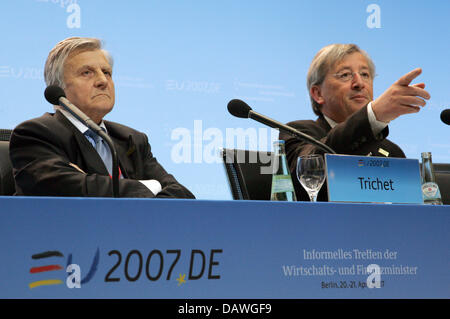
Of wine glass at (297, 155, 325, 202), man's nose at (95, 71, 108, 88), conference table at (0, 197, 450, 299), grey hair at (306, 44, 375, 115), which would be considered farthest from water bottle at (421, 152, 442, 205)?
man's nose at (95, 71, 108, 88)

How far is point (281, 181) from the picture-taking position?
55.8 inches

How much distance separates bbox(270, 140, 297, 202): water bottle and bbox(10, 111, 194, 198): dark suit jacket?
432 mm

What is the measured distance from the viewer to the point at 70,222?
31.9 inches

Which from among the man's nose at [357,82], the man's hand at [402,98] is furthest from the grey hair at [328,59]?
the man's hand at [402,98]

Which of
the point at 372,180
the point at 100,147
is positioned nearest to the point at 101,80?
the point at 100,147

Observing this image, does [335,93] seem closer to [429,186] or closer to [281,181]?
[429,186]

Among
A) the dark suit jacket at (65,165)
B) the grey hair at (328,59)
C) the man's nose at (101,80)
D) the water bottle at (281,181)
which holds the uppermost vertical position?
the grey hair at (328,59)

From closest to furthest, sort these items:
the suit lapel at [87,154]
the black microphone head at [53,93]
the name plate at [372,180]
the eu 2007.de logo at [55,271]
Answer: the eu 2007.de logo at [55,271], the name plate at [372,180], the black microphone head at [53,93], the suit lapel at [87,154]

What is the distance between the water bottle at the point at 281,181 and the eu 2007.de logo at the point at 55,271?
70 centimetres

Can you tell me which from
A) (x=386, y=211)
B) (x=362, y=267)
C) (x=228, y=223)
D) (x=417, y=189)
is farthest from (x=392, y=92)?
(x=228, y=223)

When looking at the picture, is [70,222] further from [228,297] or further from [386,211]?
[386,211]

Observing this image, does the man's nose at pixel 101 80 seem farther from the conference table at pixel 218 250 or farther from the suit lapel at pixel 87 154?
the conference table at pixel 218 250

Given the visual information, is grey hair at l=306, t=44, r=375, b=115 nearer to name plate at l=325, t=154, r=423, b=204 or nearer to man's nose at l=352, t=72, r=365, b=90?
man's nose at l=352, t=72, r=365, b=90

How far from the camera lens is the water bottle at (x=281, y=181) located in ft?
4.60
